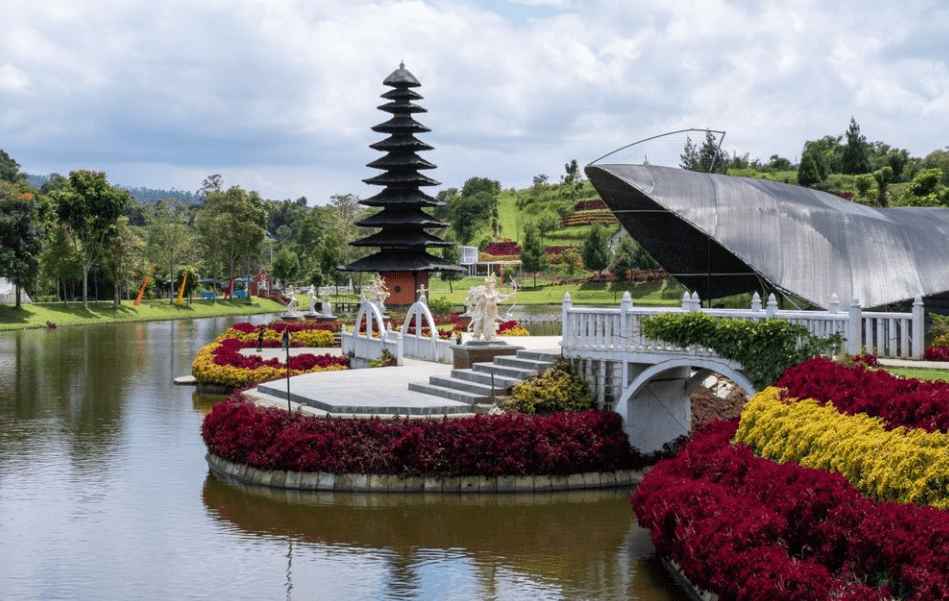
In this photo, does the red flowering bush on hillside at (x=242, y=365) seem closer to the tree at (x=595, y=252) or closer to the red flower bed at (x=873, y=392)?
the red flower bed at (x=873, y=392)

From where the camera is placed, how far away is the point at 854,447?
14.7m

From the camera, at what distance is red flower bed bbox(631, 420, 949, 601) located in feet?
39.1

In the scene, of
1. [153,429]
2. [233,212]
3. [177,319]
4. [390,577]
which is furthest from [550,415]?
[233,212]

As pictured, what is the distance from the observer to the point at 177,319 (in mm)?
89688

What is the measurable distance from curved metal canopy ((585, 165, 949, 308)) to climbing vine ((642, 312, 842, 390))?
6.03 metres

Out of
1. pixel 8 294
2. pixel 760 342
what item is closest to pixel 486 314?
pixel 760 342

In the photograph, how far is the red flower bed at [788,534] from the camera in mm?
11922

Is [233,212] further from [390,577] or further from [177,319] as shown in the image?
[390,577]

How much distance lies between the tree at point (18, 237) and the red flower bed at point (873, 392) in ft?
210

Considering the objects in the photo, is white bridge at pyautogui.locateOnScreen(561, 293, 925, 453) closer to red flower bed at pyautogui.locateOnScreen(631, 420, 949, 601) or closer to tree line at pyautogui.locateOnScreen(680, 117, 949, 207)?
red flower bed at pyautogui.locateOnScreen(631, 420, 949, 601)

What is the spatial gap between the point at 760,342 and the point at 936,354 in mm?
2936

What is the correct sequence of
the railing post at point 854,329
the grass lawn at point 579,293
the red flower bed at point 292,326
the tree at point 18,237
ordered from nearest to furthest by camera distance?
the railing post at point 854,329 → the red flower bed at point 292,326 → the tree at point 18,237 → the grass lawn at point 579,293

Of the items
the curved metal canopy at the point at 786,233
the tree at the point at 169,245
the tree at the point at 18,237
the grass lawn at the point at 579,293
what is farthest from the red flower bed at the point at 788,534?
the tree at the point at 169,245

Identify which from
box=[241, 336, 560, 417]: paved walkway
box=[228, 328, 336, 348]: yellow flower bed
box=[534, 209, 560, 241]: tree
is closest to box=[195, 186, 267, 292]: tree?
box=[534, 209, 560, 241]: tree
